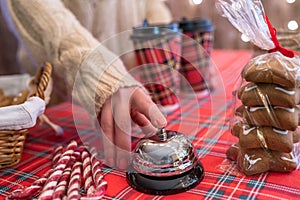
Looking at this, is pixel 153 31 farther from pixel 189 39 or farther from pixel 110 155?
pixel 110 155

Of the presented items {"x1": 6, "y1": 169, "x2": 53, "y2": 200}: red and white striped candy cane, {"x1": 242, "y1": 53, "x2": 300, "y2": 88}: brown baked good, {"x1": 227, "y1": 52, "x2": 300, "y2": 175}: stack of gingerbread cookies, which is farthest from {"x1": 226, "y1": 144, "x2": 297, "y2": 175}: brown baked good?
{"x1": 6, "y1": 169, "x2": 53, "y2": 200}: red and white striped candy cane

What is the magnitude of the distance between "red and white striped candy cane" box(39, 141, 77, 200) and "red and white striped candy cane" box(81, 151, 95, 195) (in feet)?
0.10

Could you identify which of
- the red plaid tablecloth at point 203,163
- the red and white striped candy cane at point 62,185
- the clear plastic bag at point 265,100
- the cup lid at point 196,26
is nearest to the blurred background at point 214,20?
the cup lid at point 196,26

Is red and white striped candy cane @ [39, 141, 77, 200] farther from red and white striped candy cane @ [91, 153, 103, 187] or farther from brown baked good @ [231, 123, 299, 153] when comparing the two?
brown baked good @ [231, 123, 299, 153]

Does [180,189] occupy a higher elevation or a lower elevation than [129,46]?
lower

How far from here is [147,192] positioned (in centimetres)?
57

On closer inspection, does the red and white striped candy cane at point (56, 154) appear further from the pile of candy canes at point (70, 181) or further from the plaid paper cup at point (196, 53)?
the plaid paper cup at point (196, 53)

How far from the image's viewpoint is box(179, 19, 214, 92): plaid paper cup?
1104 millimetres

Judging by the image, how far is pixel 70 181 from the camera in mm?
580

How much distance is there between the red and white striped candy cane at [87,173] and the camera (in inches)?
22.4

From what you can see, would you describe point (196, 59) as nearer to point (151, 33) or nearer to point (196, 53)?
point (196, 53)

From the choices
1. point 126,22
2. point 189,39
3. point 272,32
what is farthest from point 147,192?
point 126,22

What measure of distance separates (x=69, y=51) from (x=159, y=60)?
29 centimetres

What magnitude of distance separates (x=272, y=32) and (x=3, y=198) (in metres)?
0.55
